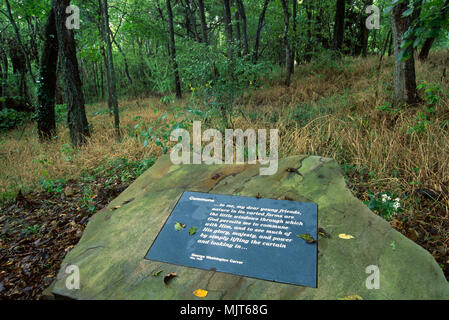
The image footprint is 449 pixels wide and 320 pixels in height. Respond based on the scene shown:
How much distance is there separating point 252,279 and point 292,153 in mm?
2732

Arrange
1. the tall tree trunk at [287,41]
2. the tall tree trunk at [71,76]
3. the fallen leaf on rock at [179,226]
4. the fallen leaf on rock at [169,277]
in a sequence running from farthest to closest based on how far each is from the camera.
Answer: the tall tree trunk at [287,41] < the tall tree trunk at [71,76] < the fallen leaf on rock at [179,226] < the fallen leaf on rock at [169,277]

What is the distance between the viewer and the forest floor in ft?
9.27

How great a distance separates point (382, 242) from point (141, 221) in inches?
73.6

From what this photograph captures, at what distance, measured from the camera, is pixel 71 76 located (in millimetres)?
5660

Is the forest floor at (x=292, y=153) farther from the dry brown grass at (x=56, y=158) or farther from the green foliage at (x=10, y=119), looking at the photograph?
the green foliage at (x=10, y=119)

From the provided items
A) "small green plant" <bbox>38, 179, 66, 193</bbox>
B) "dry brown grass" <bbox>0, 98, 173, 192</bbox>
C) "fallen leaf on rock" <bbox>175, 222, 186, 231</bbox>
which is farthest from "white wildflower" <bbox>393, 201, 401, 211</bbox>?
"small green plant" <bbox>38, 179, 66, 193</bbox>

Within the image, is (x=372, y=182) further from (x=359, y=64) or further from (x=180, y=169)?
(x=359, y=64)

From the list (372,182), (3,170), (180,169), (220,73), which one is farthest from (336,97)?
(3,170)

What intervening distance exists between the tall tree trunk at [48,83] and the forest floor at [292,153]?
0.56m

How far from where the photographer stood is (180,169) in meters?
2.99

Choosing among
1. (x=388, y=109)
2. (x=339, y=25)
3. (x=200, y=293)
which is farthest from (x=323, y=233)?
(x=339, y=25)

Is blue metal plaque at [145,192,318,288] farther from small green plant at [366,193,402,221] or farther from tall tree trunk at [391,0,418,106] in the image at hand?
tall tree trunk at [391,0,418,106]

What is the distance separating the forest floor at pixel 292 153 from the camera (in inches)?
111

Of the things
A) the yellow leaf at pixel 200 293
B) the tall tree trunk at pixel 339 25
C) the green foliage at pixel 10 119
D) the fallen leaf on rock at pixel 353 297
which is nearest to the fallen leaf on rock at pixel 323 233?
the fallen leaf on rock at pixel 353 297
